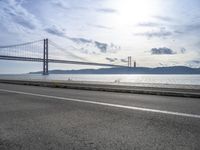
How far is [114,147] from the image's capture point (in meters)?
4.35

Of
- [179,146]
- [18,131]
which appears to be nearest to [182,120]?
[179,146]

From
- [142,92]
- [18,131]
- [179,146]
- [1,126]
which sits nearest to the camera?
[179,146]

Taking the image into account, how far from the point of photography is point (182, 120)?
21.1ft

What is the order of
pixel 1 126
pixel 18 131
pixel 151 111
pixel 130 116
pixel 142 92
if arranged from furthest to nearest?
pixel 142 92, pixel 151 111, pixel 130 116, pixel 1 126, pixel 18 131

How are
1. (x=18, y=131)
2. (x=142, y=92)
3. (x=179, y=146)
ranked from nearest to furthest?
(x=179, y=146), (x=18, y=131), (x=142, y=92)

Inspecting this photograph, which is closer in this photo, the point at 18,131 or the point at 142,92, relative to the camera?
the point at 18,131

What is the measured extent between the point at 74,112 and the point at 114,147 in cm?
385

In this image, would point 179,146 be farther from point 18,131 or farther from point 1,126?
point 1,126

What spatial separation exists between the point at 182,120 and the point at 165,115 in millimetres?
799

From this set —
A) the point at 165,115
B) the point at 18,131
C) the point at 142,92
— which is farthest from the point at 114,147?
the point at 142,92

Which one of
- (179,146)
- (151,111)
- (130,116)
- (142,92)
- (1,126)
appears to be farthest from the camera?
(142,92)

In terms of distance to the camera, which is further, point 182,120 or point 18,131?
point 182,120

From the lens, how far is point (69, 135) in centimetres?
521

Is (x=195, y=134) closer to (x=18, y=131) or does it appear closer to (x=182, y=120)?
(x=182, y=120)
